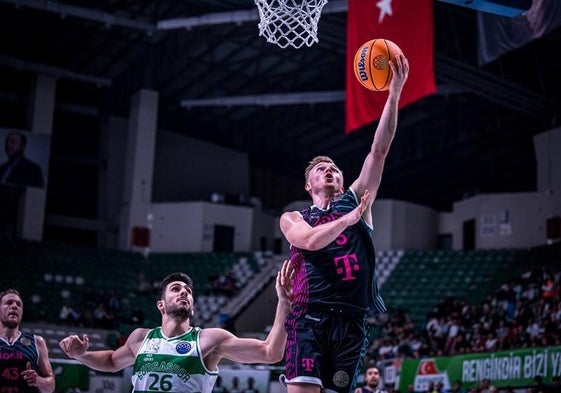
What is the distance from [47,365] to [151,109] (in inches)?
1060

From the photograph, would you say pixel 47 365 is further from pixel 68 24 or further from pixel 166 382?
pixel 68 24

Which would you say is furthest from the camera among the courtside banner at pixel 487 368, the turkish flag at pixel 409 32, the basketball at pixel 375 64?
the turkish flag at pixel 409 32

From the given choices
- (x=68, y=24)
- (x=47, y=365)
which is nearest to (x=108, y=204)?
(x=68, y=24)

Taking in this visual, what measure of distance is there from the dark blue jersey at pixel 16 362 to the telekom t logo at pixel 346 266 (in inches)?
167

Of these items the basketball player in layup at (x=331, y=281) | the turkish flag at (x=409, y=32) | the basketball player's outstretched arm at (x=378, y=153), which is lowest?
the basketball player in layup at (x=331, y=281)

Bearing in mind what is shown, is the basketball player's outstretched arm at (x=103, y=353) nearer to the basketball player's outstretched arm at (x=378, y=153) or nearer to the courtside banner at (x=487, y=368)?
the basketball player's outstretched arm at (x=378, y=153)

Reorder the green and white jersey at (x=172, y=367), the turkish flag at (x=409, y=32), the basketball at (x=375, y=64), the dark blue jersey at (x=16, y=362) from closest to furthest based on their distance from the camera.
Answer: the green and white jersey at (x=172, y=367), the basketball at (x=375, y=64), the dark blue jersey at (x=16, y=362), the turkish flag at (x=409, y=32)

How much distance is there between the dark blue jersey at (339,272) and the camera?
641 cm

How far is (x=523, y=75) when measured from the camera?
91.6ft

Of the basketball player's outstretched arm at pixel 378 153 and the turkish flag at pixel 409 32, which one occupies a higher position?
the turkish flag at pixel 409 32

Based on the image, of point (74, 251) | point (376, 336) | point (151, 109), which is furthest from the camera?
point (151, 109)

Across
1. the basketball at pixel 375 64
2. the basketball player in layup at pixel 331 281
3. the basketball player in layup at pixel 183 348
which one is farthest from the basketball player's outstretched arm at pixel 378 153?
the basketball player in layup at pixel 183 348

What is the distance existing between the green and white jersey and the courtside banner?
474 inches

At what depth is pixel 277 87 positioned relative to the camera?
3575 cm
